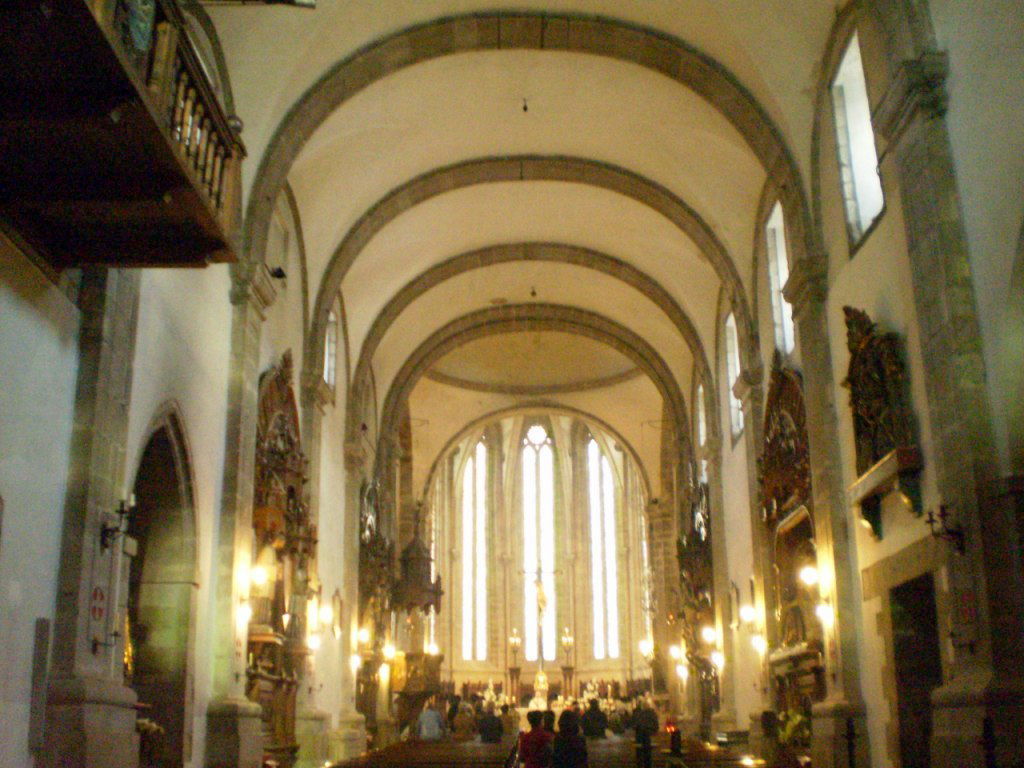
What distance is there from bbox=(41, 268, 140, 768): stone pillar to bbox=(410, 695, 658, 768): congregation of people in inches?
134

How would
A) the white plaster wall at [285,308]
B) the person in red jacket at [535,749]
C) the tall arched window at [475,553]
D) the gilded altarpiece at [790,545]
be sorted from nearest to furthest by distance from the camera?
the person in red jacket at [535,749], the gilded altarpiece at [790,545], the white plaster wall at [285,308], the tall arched window at [475,553]

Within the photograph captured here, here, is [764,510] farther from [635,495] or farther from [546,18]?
[635,495]

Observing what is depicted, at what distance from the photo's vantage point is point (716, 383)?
21891 mm

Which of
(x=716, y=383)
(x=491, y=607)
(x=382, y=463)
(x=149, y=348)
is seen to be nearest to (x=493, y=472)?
(x=491, y=607)

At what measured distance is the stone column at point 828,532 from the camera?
12.2 meters

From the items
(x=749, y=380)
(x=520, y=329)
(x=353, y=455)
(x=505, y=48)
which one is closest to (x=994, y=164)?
(x=505, y=48)

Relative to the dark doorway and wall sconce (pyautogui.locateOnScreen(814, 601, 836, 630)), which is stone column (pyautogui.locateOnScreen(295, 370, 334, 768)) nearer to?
wall sconce (pyautogui.locateOnScreen(814, 601, 836, 630))

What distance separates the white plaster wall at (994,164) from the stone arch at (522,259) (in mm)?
13816

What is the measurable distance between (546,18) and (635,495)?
27.9m

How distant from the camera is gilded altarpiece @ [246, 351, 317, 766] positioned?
14703mm

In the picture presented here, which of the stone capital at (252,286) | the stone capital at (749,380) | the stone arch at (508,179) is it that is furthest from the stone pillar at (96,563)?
the stone capital at (749,380)

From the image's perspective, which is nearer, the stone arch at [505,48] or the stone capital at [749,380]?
the stone arch at [505,48]

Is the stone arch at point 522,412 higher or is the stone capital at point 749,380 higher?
the stone arch at point 522,412

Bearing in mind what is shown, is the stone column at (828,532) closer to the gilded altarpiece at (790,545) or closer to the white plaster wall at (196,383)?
the gilded altarpiece at (790,545)
